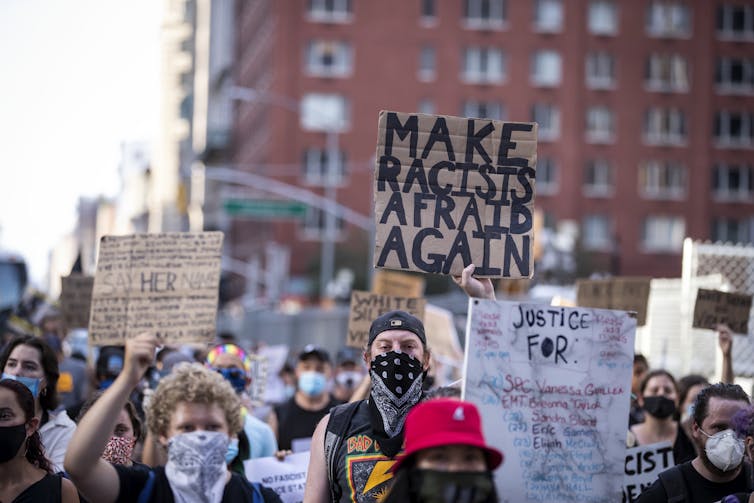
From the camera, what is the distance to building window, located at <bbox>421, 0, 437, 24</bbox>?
62.7 meters

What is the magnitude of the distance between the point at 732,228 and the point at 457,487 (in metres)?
62.5

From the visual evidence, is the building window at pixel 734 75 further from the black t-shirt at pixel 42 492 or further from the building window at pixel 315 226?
the black t-shirt at pixel 42 492

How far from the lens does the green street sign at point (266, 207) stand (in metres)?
33.8

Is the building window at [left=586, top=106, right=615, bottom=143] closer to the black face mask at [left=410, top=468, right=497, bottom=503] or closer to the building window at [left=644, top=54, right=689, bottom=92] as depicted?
the building window at [left=644, top=54, right=689, bottom=92]

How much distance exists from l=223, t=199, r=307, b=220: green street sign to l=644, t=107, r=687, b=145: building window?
33649 mm

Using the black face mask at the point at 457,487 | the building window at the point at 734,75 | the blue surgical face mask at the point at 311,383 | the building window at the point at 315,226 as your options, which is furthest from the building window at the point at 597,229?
the black face mask at the point at 457,487

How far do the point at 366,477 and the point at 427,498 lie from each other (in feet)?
3.98

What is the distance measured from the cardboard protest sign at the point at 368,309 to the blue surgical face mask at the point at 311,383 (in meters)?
0.39

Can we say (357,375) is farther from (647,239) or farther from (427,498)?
(647,239)

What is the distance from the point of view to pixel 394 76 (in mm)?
62031

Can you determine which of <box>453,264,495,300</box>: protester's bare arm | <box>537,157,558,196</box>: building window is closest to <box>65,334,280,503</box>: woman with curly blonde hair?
<box>453,264,495,300</box>: protester's bare arm

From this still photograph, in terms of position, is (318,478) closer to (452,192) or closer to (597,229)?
(452,192)

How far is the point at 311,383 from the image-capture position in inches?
406

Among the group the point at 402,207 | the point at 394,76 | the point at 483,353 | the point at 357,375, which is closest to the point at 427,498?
the point at 483,353
